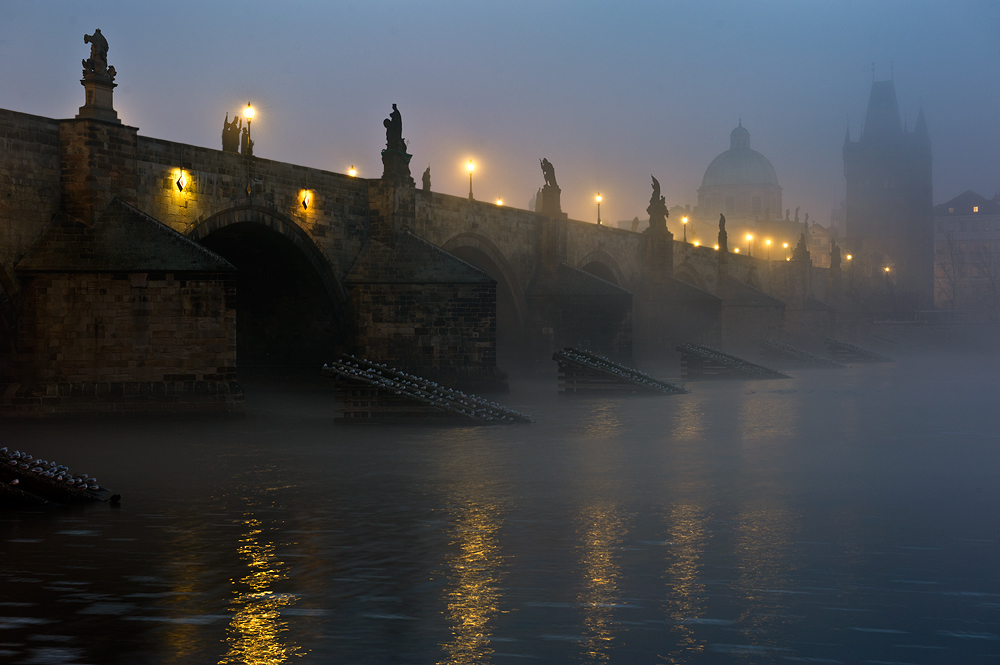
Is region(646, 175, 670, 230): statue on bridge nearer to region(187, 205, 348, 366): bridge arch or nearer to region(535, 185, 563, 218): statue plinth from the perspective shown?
region(535, 185, 563, 218): statue plinth

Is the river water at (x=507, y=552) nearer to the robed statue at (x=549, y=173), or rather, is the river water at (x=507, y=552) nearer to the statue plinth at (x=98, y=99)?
the statue plinth at (x=98, y=99)

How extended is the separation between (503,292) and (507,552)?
25.2m

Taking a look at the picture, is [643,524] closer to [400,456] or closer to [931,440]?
[400,456]

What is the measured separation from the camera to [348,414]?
702 inches

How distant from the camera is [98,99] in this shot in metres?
17.7

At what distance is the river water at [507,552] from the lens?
17.5 ft

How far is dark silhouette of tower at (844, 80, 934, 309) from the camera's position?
95.2 metres

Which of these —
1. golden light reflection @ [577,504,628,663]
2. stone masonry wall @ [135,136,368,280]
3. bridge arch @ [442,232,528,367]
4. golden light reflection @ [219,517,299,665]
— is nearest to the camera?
golden light reflection @ [219,517,299,665]

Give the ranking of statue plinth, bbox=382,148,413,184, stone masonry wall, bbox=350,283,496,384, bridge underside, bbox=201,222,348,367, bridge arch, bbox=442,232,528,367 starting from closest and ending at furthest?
bridge underside, bbox=201,222,348,367
stone masonry wall, bbox=350,283,496,384
statue plinth, bbox=382,148,413,184
bridge arch, bbox=442,232,528,367

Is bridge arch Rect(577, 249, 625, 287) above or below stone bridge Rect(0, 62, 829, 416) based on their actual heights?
above

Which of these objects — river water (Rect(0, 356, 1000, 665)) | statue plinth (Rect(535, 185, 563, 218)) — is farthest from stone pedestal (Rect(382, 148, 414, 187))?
river water (Rect(0, 356, 1000, 665))

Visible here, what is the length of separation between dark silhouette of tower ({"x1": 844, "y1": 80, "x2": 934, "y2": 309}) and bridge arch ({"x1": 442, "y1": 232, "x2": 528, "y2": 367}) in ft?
227

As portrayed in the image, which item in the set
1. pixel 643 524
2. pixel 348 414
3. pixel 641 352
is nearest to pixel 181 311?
pixel 348 414

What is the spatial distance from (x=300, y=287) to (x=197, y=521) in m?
15.9
